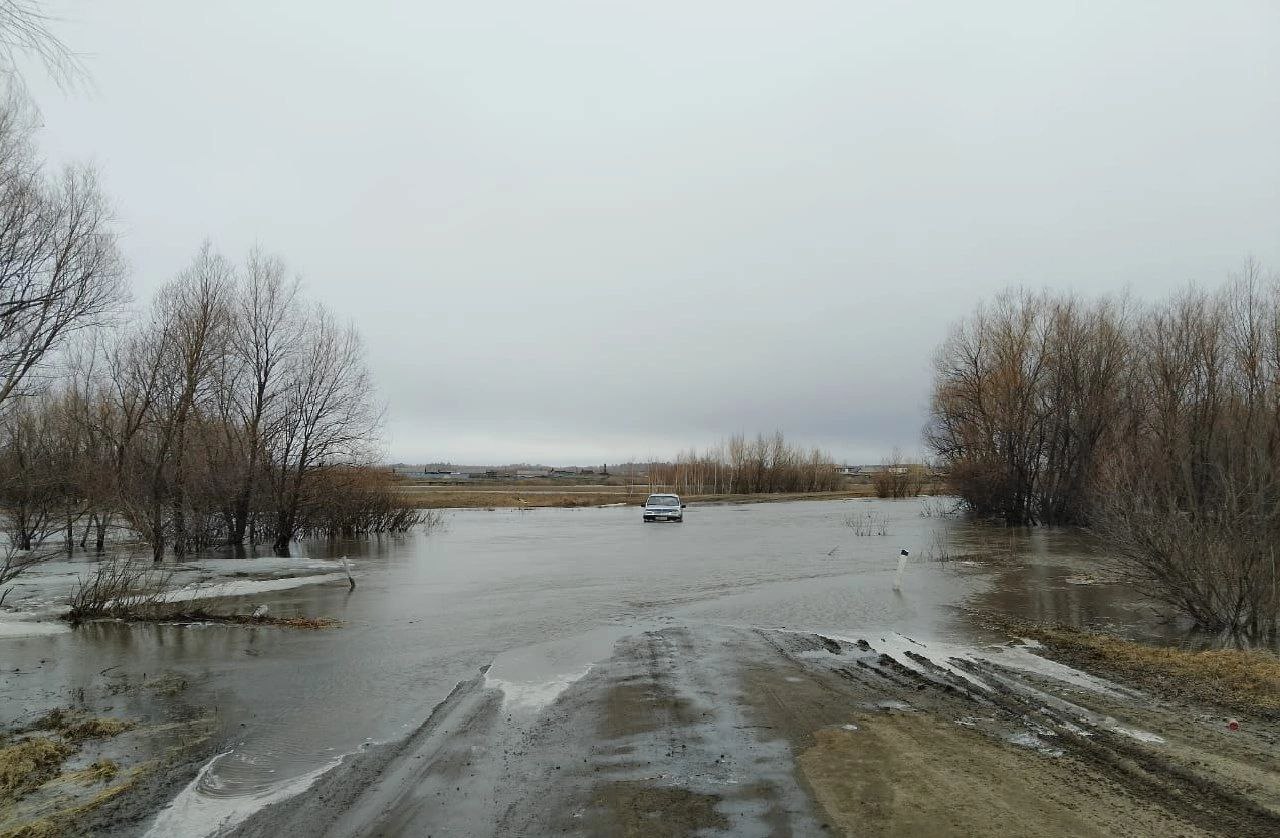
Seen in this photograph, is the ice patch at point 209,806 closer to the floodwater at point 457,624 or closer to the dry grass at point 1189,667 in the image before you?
the floodwater at point 457,624

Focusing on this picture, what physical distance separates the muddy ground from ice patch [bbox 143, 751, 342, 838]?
6.9 inches

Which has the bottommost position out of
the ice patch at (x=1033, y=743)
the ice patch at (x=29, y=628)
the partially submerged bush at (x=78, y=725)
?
the ice patch at (x=29, y=628)

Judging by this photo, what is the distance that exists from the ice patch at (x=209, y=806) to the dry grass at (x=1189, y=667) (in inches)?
315

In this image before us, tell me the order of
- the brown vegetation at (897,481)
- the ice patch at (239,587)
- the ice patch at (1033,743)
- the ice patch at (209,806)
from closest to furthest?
the ice patch at (209,806)
the ice patch at (1033,743)
the ice patch at (239,587)
the brown vegetation at (897,481)

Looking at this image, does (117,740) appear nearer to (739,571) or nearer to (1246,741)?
(1246,741)

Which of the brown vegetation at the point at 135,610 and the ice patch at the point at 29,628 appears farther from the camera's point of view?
the brown vegetation at the point at 135,610

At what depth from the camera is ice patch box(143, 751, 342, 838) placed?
461cm

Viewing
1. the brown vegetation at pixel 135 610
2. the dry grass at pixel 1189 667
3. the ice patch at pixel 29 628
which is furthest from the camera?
the brown vegetation at pixel 135 610

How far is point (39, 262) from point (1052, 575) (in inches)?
889

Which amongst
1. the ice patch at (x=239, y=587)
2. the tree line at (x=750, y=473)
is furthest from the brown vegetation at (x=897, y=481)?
the ice patch at (x=239, y=587)

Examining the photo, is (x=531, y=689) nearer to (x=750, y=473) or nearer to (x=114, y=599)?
(x=114, y=599)

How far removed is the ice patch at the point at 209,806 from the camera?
4.61 metres

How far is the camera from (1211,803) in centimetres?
453

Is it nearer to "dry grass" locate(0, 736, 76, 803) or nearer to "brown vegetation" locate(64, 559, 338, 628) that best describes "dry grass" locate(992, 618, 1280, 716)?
"dry grass" locate(0, 736, 76, 803)
